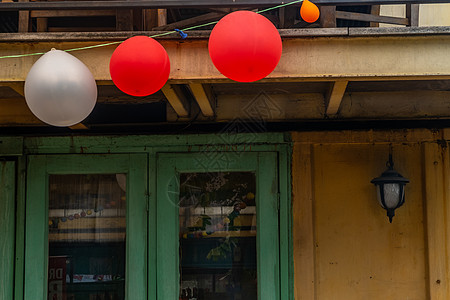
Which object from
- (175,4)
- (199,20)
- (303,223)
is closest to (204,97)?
(199,20)

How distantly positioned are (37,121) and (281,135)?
2075mm

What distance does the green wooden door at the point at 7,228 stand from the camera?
4242 mm

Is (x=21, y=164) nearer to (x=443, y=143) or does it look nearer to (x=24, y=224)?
(x=24, y=224)

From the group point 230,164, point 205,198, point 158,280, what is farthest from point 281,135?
point 158,280

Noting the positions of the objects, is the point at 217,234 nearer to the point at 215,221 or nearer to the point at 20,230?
the point at 215,221

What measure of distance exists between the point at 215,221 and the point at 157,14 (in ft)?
5.86

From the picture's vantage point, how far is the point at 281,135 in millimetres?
4277

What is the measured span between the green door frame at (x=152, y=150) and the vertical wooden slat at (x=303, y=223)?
5 cm

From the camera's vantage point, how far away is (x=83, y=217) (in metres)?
4.41

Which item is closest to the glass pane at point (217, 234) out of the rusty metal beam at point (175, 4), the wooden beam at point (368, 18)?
the wooden beam at point (368, 18)

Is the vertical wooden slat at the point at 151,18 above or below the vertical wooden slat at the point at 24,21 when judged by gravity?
above

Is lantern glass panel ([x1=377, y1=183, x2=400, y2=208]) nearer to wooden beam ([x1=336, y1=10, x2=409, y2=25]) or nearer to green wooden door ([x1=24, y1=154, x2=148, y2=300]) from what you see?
wooden beam ([x1=336, y1=10, x2=409, y2=25])

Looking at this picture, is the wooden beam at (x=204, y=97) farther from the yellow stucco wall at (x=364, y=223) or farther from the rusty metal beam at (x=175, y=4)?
the yellow stucco wall at (x=364, y=223)

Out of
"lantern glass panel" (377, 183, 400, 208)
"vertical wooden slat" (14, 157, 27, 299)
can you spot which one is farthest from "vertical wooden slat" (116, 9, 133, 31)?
"lantern glass panel" (377, 183, 400, 208)
